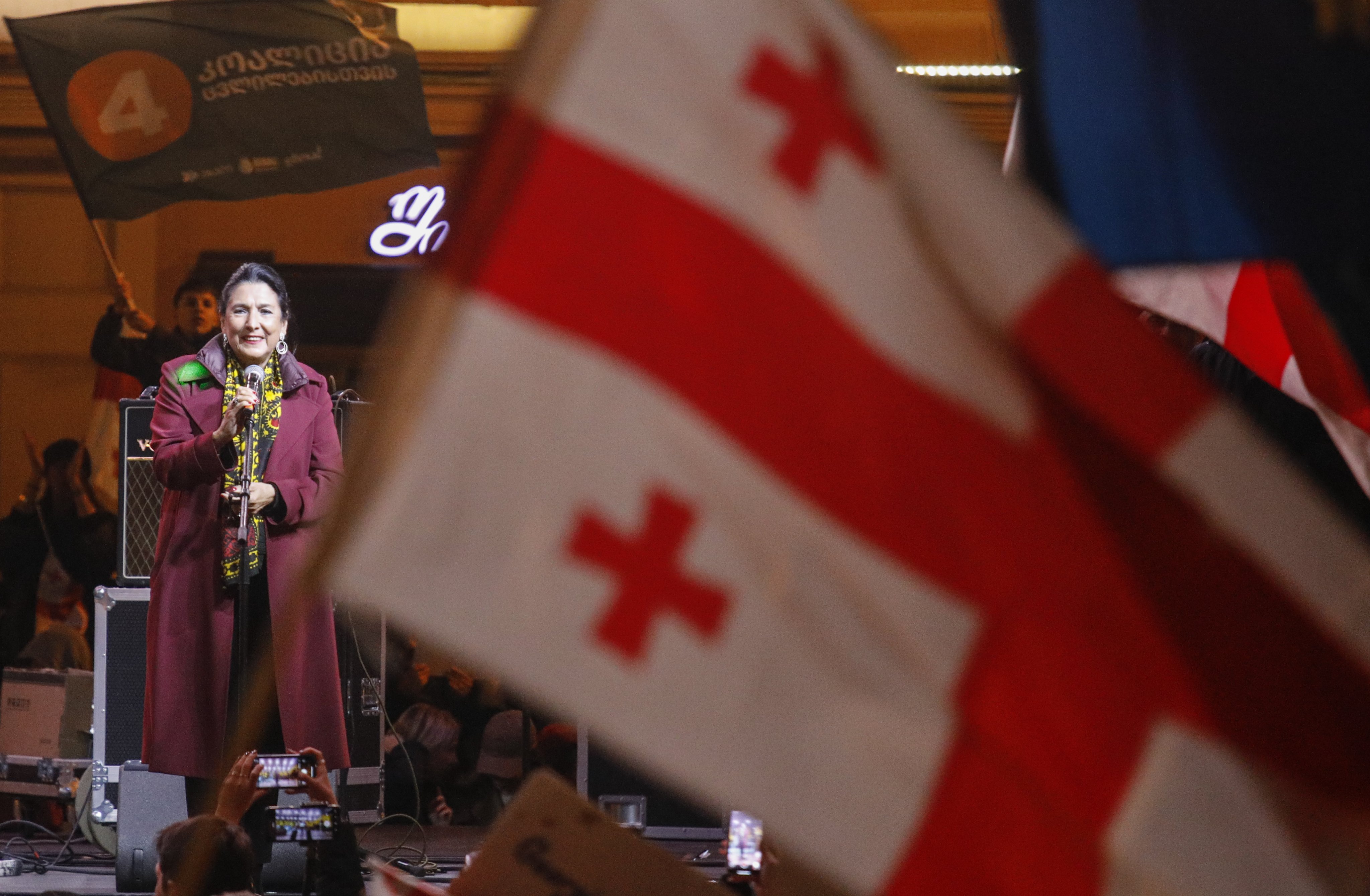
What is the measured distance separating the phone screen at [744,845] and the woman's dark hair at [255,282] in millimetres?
1816

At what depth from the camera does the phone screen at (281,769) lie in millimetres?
3521

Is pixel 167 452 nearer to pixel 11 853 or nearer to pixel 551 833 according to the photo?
pixel 11 853

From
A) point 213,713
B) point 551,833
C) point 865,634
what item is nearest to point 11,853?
point 213,713

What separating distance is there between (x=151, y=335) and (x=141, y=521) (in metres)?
3.80

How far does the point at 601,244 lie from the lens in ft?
4.13

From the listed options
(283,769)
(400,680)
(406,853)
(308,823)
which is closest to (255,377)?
(283,769)

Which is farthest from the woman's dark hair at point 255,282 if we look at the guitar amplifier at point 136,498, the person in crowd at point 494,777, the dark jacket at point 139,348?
the dark jacket at point 139,348

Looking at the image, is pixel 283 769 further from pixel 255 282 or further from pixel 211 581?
pixel 255 282

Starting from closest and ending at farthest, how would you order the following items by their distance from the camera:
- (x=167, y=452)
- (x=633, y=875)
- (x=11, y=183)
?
(x=633, y=875) → (x=167, y=452) → (x=11, y=183)

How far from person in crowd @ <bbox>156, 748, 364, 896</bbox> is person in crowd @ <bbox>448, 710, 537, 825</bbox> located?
371cm

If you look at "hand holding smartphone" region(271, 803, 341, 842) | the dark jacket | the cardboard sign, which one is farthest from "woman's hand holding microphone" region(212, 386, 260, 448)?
the dark jacket

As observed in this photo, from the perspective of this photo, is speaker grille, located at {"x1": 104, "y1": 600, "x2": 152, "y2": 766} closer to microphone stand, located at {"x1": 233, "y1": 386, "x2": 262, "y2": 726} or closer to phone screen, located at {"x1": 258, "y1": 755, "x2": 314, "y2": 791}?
microphone stand, located at {"x1": 233, "y1": 386, "x2": 262, "y2": 726}

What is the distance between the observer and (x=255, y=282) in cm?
438

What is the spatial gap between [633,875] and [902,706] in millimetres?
574
